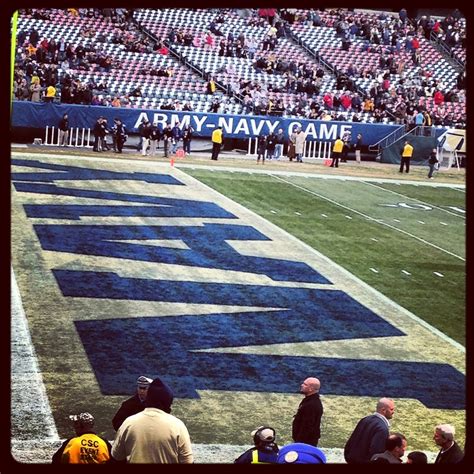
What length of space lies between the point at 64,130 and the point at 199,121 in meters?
4.78

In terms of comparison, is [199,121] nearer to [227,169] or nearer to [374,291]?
[227,169]

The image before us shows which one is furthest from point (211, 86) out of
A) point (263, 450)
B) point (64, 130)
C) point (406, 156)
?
point (263, 450)

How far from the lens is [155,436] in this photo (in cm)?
515

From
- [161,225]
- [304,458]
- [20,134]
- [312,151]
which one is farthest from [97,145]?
[304,458]

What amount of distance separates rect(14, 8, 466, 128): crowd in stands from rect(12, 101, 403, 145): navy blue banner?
58cm

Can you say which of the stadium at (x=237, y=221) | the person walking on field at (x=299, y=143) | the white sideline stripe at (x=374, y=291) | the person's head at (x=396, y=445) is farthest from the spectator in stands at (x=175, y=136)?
the person's head at (x=396, y=445)

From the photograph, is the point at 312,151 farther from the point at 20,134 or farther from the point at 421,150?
the point at 20,134

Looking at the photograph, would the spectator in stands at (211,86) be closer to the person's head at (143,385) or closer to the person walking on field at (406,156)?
the person walking on field at (406,156)

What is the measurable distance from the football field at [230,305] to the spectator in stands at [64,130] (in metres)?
5.19

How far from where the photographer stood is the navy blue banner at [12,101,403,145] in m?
31.5

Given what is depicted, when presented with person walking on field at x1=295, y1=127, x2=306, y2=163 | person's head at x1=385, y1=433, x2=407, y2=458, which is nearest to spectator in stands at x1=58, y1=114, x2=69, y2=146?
person walking on field at x1=295, y1=127, x2=306, y2=163

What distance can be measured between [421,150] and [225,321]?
79.2 feet

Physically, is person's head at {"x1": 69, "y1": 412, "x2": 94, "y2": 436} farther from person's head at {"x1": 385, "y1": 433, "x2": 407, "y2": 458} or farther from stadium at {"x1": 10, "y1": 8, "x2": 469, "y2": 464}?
stadium at {"x1": 10, "y1": 8, "x2": 469, "y2": 464}

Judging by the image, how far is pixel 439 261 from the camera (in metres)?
19.2
